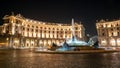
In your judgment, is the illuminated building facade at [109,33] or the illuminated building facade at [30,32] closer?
the illuminated building facade at [30,32]

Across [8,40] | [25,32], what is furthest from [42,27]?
[8,40]

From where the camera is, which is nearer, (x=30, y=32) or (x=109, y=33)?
(x=109, y=33)

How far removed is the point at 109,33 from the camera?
10381 centimetres

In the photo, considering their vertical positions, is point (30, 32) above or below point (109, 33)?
above

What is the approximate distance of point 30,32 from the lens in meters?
114

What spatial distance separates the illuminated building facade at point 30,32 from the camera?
95562 millimetres

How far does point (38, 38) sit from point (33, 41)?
5102 mm

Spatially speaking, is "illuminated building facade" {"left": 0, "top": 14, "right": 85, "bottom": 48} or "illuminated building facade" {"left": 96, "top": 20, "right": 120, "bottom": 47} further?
"illuminated building facade" {"left": 96, "top": 20, "right": 120, "bottom": 47}

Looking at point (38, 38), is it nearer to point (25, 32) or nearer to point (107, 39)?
point (25, 32)

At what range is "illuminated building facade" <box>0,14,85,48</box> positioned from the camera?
3762 inches

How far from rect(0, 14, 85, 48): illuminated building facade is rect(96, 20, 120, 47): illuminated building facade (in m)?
27.2

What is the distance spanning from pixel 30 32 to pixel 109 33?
54.9m

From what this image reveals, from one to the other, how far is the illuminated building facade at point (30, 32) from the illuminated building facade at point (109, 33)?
27.2 metres

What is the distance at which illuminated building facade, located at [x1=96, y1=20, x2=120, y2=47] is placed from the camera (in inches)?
3905
